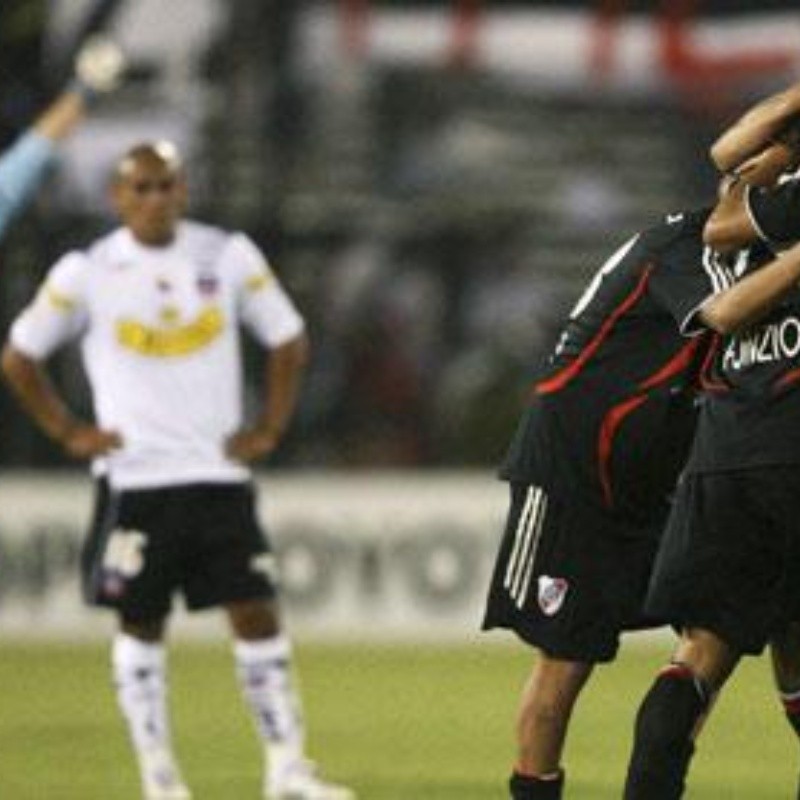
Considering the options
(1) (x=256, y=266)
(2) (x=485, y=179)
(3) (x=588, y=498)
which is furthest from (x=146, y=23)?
(3) (x=588, y=498)

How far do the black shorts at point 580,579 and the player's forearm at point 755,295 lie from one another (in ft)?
2.89

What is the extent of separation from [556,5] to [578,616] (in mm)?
12888

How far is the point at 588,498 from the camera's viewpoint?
7.61m

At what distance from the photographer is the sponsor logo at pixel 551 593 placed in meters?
7.59

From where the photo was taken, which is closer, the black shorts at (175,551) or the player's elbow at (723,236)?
the player's elbow at (723,236)

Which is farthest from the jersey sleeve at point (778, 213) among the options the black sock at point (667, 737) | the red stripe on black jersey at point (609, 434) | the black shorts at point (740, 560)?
the black sock at point (667, 737)

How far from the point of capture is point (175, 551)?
31.3 ft

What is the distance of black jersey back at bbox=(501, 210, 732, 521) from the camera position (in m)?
7.42

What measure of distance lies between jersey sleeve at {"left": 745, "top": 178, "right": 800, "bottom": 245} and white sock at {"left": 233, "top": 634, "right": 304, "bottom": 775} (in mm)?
3059

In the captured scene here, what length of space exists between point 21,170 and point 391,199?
8.64m

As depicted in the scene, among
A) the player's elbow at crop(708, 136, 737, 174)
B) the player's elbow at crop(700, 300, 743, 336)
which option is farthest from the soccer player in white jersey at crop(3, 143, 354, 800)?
the player's elbow at crop(708, 136, 737, 174)

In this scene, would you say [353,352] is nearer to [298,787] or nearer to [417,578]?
[417,578]

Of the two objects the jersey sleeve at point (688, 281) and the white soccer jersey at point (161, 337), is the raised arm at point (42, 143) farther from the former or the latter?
the jersey sleeve at point (688, 281)

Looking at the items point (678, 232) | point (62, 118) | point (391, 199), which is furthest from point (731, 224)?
point (391, 199)
